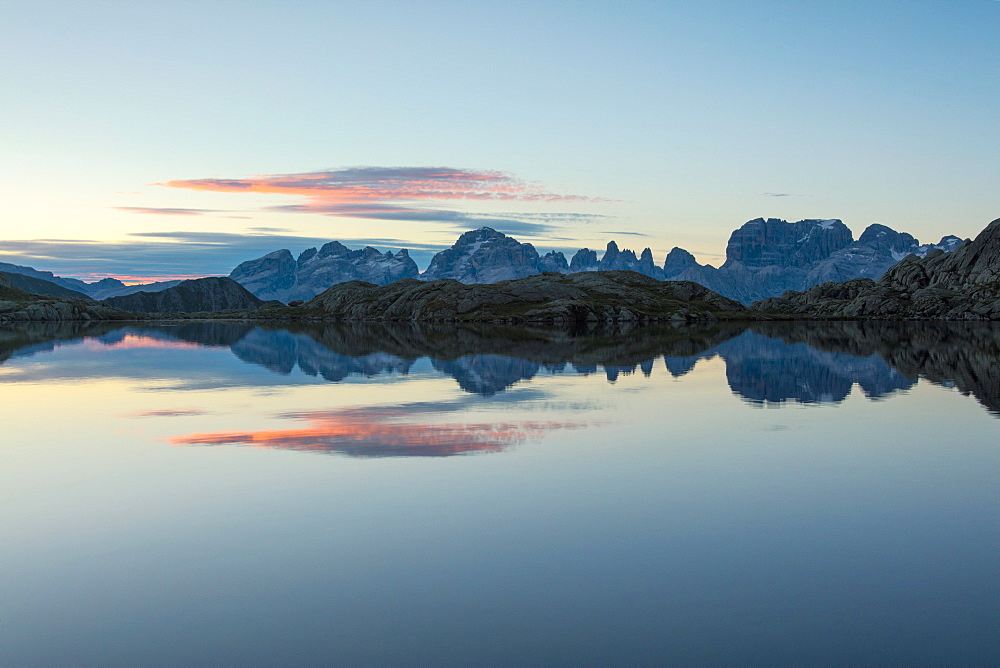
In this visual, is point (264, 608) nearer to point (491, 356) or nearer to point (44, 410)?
point (44, 410)

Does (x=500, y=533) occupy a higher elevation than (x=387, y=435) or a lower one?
higher

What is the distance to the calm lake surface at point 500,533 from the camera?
50.2 ft

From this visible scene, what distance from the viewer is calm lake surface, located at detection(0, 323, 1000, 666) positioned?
15312mm

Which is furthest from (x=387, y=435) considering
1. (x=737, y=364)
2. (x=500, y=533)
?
(x=737, y=364)

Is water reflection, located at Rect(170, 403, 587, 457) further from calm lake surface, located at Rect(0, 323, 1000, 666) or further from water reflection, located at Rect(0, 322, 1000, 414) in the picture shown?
water reflection, located at Rect(0, 322, 1000, 414)

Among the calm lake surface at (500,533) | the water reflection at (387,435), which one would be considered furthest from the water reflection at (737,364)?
the calm lake surface at (500,533)

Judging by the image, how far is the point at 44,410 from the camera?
50.1 metres

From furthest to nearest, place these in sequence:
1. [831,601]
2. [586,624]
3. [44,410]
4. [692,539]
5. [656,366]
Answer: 1. [656,366]
2. [44,410]
3. [692,539]
4. [831,601]
5. [586,624]

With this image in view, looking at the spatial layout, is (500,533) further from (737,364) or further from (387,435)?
(737,364)

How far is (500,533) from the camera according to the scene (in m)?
22.2

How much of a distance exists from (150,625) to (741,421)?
36.3 m

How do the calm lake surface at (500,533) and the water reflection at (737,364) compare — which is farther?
the water reflection at (737,364)

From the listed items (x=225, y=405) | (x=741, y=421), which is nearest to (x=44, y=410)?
(x=225, y=405)

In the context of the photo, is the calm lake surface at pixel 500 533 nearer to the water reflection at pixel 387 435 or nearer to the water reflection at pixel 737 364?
the water reflection at pixel 387 435
